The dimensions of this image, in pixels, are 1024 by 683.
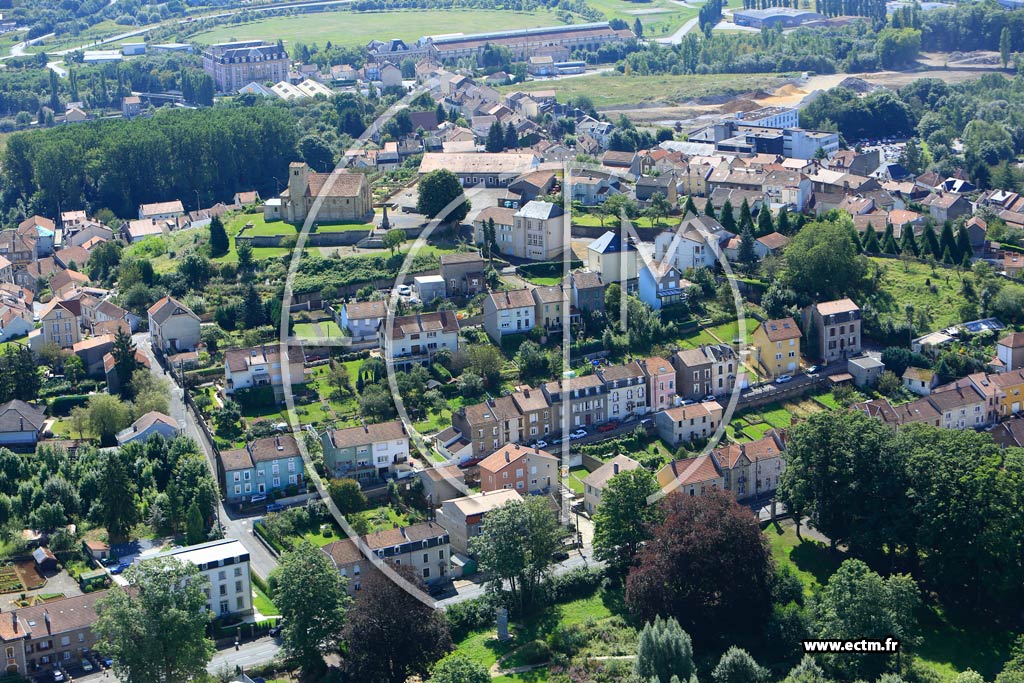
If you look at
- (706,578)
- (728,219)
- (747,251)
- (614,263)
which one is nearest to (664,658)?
(706,578)

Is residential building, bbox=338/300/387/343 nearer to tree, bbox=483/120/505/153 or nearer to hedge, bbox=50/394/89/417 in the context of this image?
hedge, bbox=50/394/89/417

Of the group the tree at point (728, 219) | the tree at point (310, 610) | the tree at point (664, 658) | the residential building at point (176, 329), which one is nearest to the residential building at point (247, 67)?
the tree at point (728, 219)

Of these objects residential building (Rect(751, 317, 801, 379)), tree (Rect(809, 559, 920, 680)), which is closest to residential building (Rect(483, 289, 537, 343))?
residential building (Rect(751, 317, 801, 379))

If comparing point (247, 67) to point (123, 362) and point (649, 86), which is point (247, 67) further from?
point (123, 362)

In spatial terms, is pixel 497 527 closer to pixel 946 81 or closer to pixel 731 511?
pixel 731 511

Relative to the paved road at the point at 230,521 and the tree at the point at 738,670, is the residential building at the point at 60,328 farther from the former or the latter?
the tree at the point at 738,670

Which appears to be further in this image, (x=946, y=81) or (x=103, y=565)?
(x=946, y=81)

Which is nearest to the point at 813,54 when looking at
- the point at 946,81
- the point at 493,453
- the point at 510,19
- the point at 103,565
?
the point at 946,81
